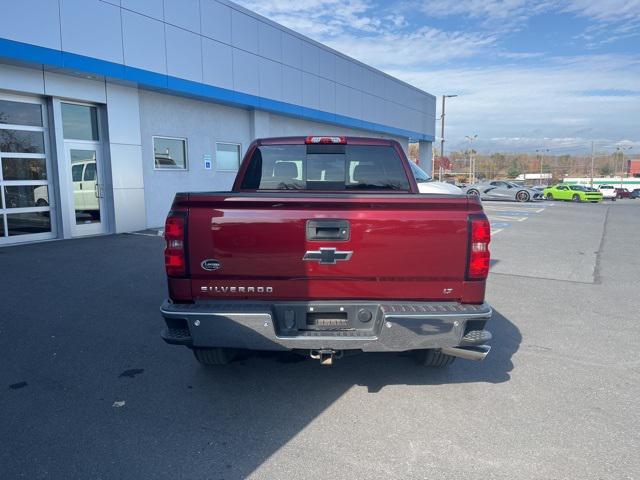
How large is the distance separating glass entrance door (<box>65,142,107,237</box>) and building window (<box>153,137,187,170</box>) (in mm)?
1937

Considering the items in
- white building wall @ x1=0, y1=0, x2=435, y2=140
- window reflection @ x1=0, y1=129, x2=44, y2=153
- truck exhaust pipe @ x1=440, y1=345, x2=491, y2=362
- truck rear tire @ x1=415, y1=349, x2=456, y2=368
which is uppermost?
white building wall @ x1=0, y1=0, x2=435, y2=140

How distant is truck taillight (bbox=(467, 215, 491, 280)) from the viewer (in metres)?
3.18

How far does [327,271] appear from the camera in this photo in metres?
3.21

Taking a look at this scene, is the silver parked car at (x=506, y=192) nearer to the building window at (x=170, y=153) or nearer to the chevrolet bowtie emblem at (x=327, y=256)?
the building window at (x=170, y=153)

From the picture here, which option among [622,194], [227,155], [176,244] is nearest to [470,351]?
[176,244]

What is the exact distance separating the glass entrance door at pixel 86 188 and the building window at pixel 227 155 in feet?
15.0

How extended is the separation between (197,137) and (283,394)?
507 inches

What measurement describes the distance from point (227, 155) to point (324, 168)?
1248 cm

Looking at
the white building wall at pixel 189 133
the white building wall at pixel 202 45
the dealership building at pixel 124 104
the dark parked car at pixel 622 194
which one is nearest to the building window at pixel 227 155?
→ the dealership building at pixel 124 104

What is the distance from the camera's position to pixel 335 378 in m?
4.03

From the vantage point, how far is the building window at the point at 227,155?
16309 mm

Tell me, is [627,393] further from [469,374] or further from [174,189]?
[174,189]

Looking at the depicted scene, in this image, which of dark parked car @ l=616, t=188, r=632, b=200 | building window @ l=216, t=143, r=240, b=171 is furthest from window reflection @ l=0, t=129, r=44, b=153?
dark parked car @ l=616, t=188, r=632, b=200

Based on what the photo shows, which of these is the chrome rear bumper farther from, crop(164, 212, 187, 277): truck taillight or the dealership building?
the dealership building
